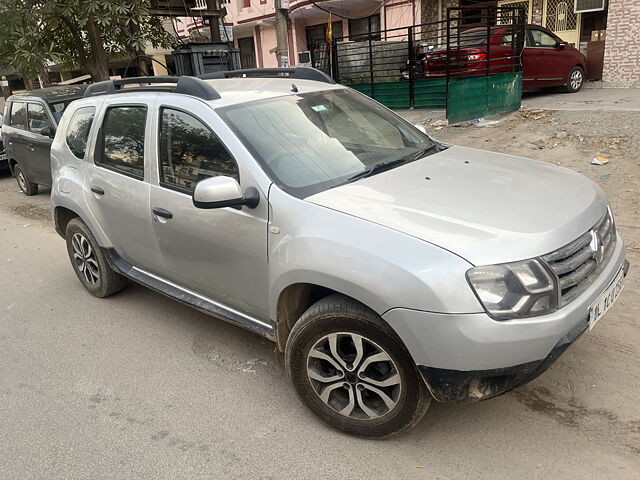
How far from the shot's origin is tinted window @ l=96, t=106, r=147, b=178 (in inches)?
146

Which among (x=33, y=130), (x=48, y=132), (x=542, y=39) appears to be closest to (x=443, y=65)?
(x=542, y=39)

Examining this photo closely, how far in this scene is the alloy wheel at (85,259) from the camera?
4.59 meters

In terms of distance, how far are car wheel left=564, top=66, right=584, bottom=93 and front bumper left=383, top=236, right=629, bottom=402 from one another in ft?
35.4

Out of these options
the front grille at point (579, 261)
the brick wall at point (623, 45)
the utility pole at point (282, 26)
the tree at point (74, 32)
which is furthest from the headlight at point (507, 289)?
the brick wall at point (623, 45)

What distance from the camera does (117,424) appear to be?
302 cm

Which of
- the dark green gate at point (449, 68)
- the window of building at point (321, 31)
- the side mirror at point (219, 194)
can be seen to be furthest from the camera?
the window of building at point (321, 31)

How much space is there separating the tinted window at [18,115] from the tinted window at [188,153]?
684cm

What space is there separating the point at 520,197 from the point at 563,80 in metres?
10.2

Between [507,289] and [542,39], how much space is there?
10.6m

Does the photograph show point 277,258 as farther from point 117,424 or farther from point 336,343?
point 117,424

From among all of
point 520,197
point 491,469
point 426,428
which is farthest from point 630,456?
point 520,197

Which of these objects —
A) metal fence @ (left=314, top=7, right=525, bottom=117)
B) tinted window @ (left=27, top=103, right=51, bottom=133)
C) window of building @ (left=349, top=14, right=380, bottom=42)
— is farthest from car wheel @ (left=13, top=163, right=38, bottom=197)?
window of building @ (left=349, top=14, right=380, bottom=42)

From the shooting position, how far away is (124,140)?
3.88m

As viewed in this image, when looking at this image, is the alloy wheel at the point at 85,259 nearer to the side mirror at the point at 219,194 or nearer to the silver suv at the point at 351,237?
the silver suv at the point at 351,237
